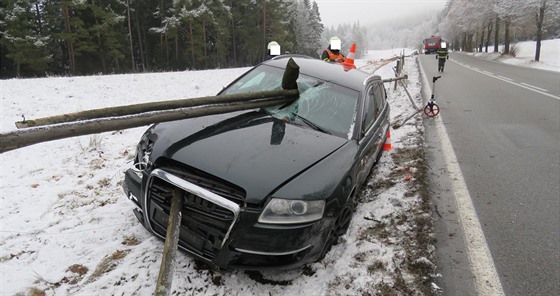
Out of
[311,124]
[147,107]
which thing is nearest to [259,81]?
[311,124]

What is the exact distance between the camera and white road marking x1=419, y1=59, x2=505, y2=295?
2.68m

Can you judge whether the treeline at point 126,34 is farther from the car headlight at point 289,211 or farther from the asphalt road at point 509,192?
the car headlight at point 289,211

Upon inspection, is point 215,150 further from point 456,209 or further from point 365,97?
point 456,209

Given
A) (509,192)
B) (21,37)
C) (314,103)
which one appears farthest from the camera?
(21,37)

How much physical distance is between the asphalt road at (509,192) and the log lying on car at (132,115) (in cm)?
231

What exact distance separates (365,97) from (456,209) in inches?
66.1

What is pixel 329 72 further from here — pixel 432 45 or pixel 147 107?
pixel 432 45

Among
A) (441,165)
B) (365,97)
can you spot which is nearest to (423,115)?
(441,165)

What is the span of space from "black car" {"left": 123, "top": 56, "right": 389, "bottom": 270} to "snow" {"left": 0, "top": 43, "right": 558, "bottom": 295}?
A: 10.0 inches

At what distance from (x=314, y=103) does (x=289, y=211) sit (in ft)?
5.75

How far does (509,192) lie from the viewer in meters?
4.22

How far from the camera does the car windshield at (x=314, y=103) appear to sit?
11.4 ft

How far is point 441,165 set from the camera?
5059 millimetres

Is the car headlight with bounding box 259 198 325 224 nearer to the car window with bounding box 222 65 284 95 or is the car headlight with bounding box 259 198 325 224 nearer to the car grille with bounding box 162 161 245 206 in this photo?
the car grille with bounding box 162 161 245 206
